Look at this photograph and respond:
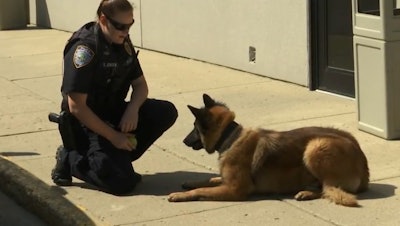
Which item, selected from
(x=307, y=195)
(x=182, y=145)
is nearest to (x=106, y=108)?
(x=182, y=145)

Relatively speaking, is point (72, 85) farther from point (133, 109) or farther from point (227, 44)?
point (227, 44)

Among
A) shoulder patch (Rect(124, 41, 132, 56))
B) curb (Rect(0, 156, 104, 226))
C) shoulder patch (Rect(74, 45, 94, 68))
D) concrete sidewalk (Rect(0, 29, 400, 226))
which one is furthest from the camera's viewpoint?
shoulder patch (Rect(124, 41, 132, 56))

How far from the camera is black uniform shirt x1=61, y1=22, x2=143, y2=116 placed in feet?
19.6

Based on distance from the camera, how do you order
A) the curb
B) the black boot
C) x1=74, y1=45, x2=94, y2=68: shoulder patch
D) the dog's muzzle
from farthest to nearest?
the black boot
x1=74, y1=45, x2=94, y2=68: shoulder patch
the dog's muzzle
the curb

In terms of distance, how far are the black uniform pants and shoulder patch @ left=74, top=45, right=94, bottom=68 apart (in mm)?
552

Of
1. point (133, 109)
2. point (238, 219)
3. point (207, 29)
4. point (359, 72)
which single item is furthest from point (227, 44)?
point (238, 219)

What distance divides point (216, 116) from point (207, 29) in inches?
221

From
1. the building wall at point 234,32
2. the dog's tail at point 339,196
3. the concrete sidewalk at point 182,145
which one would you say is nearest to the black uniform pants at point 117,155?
the concrete sidewalk at point 182,145

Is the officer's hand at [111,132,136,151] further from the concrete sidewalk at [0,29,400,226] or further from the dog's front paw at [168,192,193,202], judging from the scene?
the dog's front paw at [168,192,193,202]

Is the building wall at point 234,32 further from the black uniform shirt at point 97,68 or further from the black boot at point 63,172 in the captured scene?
the black boot at point 63,172

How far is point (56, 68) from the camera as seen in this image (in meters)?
11.7

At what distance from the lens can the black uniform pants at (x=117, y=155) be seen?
6074 mm

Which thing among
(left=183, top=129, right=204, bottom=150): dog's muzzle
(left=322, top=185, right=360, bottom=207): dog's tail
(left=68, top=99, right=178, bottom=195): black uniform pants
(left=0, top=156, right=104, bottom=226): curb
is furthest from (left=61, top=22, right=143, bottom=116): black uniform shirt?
(left=322, top=185, right=360, bottom=207): dog's tail

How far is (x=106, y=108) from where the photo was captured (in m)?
6.34
